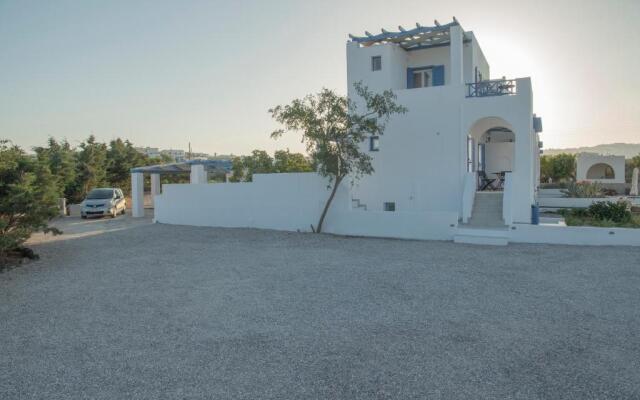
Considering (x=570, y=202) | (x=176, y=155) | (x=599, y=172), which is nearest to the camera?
(x=570, y=202)

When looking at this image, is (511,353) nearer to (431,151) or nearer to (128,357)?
(128,357)

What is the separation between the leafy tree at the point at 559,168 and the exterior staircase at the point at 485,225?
2987cm

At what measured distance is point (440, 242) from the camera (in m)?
14.0

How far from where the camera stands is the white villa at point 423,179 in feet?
48.6

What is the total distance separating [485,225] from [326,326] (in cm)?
962

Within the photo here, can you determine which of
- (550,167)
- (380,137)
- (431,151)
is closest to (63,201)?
(380,137)

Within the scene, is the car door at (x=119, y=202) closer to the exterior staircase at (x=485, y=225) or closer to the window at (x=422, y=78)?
the window at (x=422, y=78)

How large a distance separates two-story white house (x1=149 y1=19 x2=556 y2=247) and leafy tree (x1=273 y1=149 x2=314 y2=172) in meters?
5.50

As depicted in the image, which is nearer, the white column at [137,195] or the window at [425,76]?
the window at [425,76]

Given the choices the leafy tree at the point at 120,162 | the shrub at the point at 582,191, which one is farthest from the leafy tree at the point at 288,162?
the leafy tree at the point at 120,162

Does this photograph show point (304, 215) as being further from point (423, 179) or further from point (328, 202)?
point (423, 179)

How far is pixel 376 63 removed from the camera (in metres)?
19.0

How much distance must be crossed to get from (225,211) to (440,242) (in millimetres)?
8668

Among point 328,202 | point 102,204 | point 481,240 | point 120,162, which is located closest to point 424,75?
point 328,202
